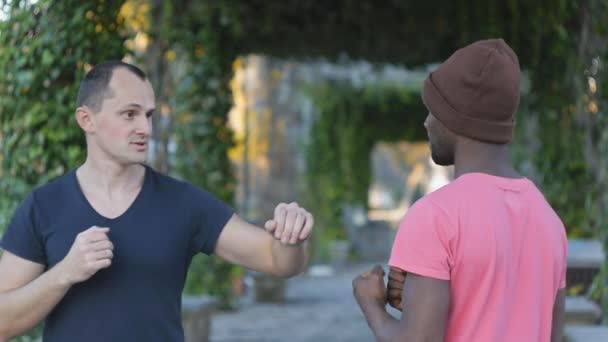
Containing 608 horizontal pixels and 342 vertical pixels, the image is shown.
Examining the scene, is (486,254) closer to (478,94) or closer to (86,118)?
(478,94)

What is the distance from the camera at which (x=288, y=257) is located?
2.61m

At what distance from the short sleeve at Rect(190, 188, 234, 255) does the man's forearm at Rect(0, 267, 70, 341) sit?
38 centimetres

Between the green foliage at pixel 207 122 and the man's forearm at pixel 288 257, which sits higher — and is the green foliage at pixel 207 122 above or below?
below

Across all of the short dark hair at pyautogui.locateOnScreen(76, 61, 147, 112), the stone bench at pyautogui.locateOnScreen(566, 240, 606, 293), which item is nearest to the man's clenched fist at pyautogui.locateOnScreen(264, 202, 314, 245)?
the short dark hair at pyautogui.locateOnScreen(76, 61, 147, 112)

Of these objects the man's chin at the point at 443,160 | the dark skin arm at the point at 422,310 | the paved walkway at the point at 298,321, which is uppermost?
the man's chin at the point at 443,160

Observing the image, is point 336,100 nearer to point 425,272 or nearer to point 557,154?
point 557,154

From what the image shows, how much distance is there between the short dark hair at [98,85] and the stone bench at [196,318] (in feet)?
15.0

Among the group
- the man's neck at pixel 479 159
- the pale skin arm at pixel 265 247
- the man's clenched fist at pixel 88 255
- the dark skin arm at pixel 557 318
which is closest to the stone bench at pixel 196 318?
the pale skin arm at pixel 265 247

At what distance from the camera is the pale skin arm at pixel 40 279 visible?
2342mm

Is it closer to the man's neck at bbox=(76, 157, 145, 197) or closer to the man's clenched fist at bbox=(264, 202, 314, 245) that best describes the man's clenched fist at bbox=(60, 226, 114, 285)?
the man's neck at bbox=(76, 157, 145, 197)

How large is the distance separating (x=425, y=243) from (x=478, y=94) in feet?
1.07

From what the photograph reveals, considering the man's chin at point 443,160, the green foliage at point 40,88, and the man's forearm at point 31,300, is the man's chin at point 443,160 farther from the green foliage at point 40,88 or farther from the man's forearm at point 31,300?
the green foliage at point 40,88

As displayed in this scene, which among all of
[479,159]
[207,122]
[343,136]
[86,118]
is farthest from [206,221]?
[343,136]

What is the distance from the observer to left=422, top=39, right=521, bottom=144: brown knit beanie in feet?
7.14
